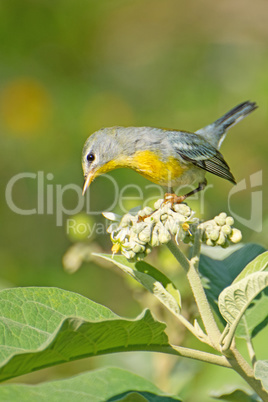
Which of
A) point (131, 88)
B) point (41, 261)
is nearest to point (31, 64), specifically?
point (131, 88)

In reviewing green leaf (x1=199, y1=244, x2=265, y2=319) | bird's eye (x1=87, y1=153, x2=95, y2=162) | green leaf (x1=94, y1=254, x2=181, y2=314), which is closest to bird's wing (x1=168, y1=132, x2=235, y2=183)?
bird's eye (x1=87, y1=153, x2=95, y2=162)

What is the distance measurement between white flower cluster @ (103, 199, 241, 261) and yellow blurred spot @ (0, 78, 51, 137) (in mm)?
4096

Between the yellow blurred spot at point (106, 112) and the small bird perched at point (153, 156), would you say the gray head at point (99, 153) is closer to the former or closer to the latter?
the small bird perched at point (153, 156)

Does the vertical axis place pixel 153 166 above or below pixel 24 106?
below

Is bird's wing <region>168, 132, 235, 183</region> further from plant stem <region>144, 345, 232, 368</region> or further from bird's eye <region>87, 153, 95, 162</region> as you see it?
plant stem <region>144, 345, 232, 368</region>

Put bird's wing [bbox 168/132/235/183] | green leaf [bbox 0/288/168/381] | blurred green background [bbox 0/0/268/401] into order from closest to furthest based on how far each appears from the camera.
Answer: green leaf [bbox 0/288/168/381] < bird's wing [bbox 168/132/235/183] < blurred green background [bbox 0/0/268/401]

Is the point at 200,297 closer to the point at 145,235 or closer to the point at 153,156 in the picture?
the point at 145,235

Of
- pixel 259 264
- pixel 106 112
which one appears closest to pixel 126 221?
pixel 259 264

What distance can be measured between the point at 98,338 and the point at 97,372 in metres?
0.56

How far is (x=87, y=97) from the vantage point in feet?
21.0

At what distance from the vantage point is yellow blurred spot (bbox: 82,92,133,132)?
235 inches

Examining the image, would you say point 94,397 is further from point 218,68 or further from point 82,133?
point 218,68

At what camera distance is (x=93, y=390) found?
196cm

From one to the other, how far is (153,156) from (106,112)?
2590mm
